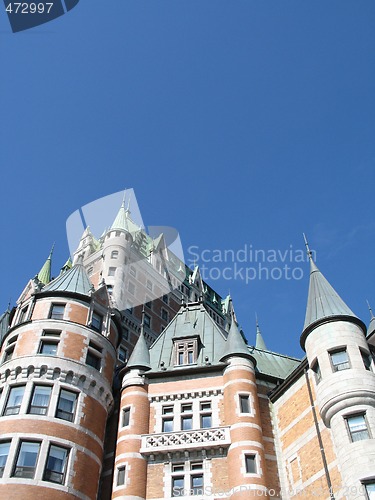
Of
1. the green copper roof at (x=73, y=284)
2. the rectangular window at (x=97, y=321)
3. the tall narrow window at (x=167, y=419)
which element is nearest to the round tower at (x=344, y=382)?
the tall narrow window at (x=167, y=419)

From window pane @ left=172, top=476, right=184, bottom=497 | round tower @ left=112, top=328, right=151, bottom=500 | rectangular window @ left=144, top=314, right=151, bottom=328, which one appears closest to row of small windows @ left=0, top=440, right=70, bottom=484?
round tower @ left=112, top=328, right=151, bottom=500

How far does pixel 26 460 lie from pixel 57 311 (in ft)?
36.5

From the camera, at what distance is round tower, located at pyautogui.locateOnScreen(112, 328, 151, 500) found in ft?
98.8

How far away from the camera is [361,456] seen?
2609cm

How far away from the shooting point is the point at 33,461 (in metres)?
29.1

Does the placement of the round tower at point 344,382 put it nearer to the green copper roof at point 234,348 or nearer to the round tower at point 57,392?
the green copper roof at point 234,348

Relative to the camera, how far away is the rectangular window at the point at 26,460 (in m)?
28.5

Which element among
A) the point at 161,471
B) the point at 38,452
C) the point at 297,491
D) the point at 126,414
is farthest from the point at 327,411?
the point at 38,452

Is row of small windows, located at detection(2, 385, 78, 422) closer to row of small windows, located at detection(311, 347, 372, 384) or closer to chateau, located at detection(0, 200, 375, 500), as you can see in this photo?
chateau, located at detection(0, 200, 375, 500)

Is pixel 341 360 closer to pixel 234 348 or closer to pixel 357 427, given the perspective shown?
pixel 357 427

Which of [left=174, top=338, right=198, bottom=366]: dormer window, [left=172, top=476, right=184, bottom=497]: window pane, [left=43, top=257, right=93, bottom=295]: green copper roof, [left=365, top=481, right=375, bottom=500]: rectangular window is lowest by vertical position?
[left=365, top=481, right=375, bottom=500]: rectangular window

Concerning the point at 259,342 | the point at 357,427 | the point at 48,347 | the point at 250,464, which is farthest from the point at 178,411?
the point at 259,342

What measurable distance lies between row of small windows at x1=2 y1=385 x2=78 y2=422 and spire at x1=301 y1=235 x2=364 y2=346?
1499cm

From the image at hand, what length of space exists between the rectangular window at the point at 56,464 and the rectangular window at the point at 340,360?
52.9ft
